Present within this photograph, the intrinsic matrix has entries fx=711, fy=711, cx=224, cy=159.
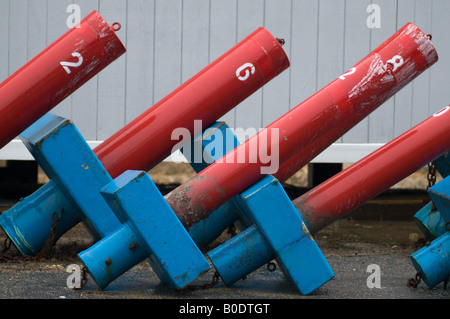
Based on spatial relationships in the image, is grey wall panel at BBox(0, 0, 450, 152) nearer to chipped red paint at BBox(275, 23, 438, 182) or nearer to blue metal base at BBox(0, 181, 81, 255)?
blue metal base at BBox(0, 181, 81, 255)

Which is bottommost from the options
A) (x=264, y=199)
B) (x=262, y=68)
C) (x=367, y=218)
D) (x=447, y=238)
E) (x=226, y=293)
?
(x=367, y=218)

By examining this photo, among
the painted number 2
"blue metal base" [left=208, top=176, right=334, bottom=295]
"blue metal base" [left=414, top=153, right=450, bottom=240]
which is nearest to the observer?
"blue metal base" [left=208, top=176, right=334, bottom=295]

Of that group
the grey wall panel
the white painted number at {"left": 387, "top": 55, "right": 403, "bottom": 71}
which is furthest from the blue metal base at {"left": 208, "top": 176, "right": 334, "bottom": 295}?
the grey wall panel

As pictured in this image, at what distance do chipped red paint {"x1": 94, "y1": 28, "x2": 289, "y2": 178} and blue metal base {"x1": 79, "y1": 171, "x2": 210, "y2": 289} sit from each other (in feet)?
1.81

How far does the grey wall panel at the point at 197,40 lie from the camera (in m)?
6.59

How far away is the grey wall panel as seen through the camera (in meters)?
6.59

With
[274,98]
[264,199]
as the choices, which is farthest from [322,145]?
[274,98]

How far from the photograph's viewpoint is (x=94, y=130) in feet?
21.7

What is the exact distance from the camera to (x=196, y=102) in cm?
415

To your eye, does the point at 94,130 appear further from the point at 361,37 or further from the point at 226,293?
the point at 226,293

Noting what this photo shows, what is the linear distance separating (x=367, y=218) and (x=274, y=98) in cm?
161

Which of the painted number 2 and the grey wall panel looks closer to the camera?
the painted number 2

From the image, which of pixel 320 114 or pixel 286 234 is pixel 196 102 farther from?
pixel 286 234

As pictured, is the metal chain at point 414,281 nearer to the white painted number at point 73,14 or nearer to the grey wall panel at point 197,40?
the grey wall panel at point 197,40
